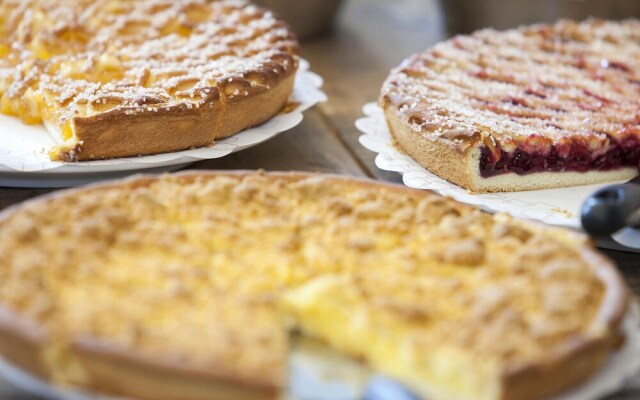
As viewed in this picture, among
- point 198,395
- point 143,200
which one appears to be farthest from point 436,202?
point 198,395

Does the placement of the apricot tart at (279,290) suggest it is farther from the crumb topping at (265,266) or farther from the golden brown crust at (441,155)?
the golden brown crust at (441,155)

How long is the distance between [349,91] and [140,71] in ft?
3.32

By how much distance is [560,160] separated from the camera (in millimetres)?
2498

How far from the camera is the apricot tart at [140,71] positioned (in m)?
2.36

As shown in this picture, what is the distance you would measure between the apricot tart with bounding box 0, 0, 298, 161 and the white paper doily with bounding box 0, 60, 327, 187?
0.03 meters

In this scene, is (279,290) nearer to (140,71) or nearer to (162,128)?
(162,128)

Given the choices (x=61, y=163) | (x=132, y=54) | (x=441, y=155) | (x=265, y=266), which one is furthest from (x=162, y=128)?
(x=265, y=266)

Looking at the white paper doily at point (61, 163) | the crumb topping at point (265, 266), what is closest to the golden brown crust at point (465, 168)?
the white paper doily at point (61, 163)

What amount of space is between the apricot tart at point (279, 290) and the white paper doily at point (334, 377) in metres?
0.02

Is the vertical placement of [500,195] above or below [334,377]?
below

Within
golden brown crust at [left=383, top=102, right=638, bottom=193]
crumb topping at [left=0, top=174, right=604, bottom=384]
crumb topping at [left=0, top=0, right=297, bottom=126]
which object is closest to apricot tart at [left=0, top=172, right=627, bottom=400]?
crumb topping at [left=0, top=174, right=604, bottom=384]

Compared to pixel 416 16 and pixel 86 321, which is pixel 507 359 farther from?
pixel 416 16

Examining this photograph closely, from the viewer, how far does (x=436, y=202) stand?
1854 millimetres

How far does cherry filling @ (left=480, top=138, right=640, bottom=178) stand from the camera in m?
2.41
